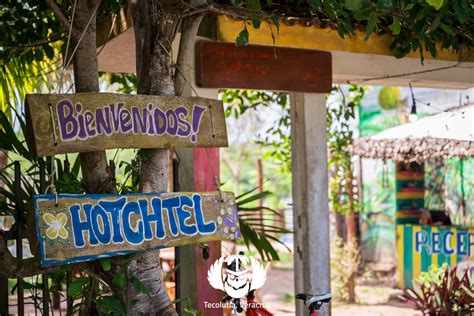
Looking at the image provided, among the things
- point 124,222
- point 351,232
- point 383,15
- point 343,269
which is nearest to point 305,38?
point 383,15

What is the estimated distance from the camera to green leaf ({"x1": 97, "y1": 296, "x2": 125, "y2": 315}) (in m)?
3.13

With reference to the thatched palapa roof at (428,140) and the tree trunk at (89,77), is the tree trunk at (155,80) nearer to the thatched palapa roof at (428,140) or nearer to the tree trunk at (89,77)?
the tree trunk at (89,77)

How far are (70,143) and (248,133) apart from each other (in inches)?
687

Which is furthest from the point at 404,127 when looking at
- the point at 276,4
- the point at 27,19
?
the point at 27,19

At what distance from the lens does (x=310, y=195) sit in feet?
17.4

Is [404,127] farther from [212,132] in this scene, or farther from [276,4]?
[212,132]

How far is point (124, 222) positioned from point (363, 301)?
27.4 ft

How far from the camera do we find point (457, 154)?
9227 mm

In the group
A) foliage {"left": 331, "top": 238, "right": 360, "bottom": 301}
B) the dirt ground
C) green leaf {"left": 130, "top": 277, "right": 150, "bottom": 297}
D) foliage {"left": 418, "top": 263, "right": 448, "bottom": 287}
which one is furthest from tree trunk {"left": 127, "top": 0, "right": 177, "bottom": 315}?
foliage {"left": 331, "top": 238, "right": 360, "bottom": 301}

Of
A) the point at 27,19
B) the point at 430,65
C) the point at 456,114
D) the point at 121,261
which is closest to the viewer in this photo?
the point at 121,261

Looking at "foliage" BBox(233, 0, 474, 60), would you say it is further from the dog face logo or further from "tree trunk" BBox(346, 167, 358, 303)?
"tree trunk" BBox(346, 167, 358, 303)

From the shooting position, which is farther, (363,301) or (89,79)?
(363,301)

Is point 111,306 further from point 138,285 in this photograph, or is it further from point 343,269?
point 343,269

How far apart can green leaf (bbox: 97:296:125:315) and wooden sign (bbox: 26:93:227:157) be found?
678 mm
